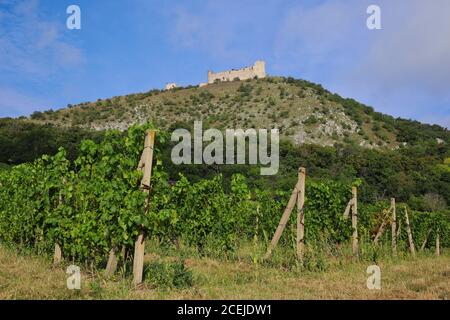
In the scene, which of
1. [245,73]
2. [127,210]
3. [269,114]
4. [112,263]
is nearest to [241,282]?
[112,263]

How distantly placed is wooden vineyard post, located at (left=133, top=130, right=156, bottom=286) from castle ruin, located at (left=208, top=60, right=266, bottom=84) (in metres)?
84.0

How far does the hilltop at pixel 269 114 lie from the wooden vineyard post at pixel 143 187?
152 ft

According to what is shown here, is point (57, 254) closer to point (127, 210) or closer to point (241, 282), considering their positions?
point (127, 210)

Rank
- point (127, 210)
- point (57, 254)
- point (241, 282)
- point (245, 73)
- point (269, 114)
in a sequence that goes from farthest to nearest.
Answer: point (245, 73) → point (269, 114) → point (57, 254) → point (241, 282) → point (127, 210)

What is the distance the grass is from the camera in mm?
5652

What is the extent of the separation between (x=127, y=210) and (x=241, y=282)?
238 cm

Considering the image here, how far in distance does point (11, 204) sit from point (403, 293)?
9200mm

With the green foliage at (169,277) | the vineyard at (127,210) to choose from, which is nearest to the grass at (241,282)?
the green foliage at (169,277)

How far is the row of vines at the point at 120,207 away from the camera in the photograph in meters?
6.54

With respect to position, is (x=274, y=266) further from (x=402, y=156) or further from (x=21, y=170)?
(x=402, y=156)

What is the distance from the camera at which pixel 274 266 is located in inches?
345

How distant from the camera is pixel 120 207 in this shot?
6.53m
